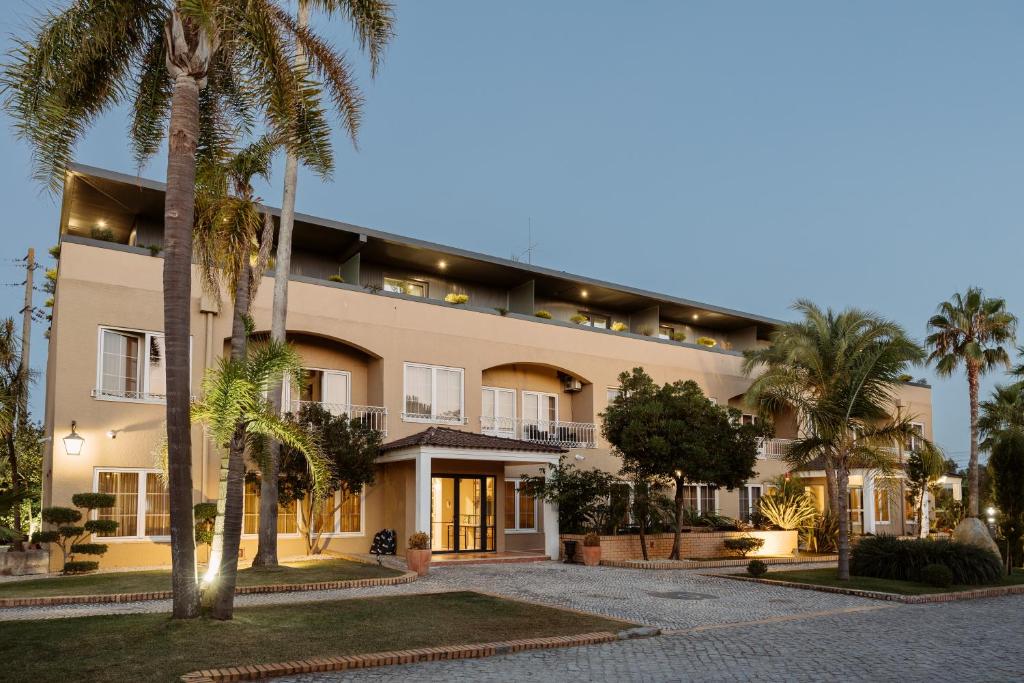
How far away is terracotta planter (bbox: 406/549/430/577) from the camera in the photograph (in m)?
18.7

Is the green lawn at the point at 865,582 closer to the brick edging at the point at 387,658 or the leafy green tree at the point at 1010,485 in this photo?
the leafy green tree at the point at 1010,485

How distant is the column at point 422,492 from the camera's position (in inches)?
805

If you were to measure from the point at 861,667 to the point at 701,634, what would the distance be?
2.61m

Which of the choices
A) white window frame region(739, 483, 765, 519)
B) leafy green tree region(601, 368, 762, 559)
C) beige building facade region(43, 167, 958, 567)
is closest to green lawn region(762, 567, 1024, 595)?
leafy green tree region(601, 368, 762, 559)

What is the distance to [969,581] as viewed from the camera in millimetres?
18406

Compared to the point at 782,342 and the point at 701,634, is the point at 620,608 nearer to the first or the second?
the point at 701,634

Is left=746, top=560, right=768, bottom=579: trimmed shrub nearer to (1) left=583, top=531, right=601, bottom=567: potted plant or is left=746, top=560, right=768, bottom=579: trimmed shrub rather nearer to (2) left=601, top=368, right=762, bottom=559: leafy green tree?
(2) left=601, top=368, right=762, bottom=559: leafy green tree

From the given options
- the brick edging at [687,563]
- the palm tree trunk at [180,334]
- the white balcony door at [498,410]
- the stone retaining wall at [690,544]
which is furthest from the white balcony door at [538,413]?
the palm tree trunk at [180,334]

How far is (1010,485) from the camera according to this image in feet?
75.1

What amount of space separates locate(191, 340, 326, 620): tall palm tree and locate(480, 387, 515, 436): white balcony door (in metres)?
15.1

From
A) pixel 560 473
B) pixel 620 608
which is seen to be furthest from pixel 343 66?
pixel 560 473

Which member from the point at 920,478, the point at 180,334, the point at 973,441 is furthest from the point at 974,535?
the point at 180,334

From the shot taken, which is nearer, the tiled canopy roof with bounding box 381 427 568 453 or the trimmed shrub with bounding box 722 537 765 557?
the tiled canopy roof with bounding box 381 427 568 453

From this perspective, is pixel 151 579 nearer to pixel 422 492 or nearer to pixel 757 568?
pixel 422 492
